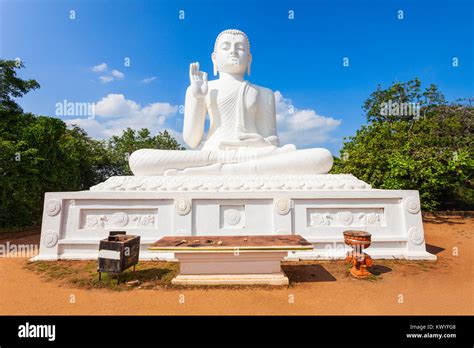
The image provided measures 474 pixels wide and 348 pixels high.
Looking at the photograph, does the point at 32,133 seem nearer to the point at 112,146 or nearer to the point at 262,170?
the point at 262,170

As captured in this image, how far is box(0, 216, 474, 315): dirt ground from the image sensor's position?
3.30m

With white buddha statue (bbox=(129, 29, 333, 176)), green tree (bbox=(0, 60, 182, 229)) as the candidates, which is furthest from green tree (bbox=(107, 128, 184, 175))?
white buddha statue (bbox=(129, 29, 333, 176))

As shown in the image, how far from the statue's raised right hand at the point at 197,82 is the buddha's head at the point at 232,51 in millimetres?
1162

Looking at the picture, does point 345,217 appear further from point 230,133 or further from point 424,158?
point 424,158

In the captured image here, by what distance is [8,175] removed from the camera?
8.63 meters

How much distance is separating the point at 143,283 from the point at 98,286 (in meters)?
0.61

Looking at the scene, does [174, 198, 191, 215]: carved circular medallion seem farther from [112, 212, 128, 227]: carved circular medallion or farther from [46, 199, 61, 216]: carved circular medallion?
[46, 199, 61, 216]: carved circular medallion

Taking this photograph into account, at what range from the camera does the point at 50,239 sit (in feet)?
17.8

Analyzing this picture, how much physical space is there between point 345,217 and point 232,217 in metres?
2.21

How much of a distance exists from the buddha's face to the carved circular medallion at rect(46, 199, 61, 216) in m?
5.63

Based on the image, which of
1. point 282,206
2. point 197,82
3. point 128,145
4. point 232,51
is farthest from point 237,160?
point 128,145

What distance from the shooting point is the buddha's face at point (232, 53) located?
27.0 ft

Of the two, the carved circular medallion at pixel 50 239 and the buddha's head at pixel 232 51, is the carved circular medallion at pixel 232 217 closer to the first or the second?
the carved circular medallion at pixel 50 239

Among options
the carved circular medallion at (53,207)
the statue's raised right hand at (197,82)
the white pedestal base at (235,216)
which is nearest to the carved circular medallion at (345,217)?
the white pedestal base at (235,216)
